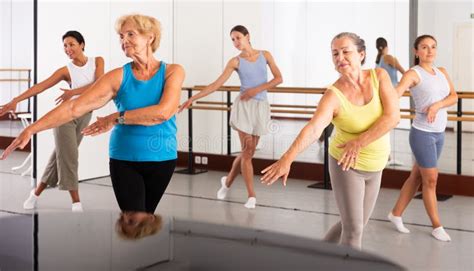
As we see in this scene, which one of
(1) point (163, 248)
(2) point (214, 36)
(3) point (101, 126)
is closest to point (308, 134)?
(3) point (101, 126)

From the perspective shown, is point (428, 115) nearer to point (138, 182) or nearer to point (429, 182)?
point (429, 182)

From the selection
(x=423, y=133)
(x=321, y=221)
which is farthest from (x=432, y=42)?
(x=321, y=221)

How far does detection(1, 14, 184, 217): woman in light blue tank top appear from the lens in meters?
Result: 3.79

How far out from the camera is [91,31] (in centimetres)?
855

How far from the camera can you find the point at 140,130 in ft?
12.8

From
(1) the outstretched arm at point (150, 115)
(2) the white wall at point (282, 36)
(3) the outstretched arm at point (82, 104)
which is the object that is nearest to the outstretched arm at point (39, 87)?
(3) the outstretched arm at point (82, 104)

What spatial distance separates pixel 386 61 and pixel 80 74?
3.36 m

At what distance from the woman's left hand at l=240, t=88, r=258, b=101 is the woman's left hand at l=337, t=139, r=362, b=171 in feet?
11.1

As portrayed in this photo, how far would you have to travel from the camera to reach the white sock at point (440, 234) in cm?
568

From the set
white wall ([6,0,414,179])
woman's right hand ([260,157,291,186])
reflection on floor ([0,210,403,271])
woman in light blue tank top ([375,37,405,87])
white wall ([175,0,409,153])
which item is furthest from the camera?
white wall ([175,0,409,153])

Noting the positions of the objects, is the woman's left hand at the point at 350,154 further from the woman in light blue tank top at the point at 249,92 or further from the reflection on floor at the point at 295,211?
the woman in light blue tank top at the point at 249,92

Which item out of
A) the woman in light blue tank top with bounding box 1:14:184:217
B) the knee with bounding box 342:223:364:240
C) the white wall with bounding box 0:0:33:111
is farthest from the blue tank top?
the white wall with bounding box 0:0:33:111

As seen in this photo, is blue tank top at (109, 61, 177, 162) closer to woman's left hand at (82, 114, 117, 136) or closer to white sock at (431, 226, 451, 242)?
woman's left hand at (82, 114, 117, 136)

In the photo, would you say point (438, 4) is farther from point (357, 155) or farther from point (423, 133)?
point (357, 155)
